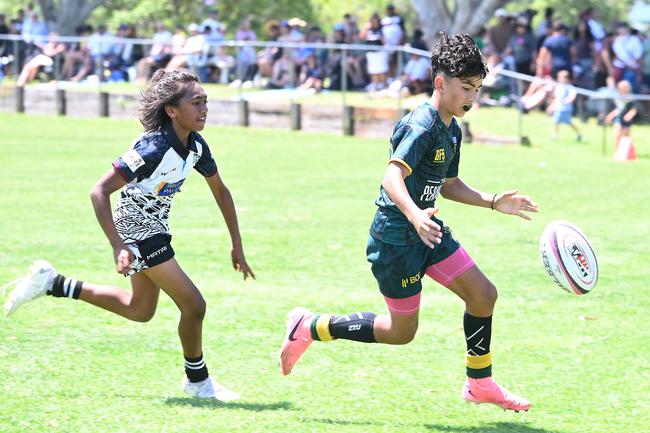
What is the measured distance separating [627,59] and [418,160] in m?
17.4

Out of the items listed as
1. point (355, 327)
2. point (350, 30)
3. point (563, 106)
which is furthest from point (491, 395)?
point (350, 30)

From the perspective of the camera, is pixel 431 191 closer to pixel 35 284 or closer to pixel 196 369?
pixel 196 369

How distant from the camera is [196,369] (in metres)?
5.94

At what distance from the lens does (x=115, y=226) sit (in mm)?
5715

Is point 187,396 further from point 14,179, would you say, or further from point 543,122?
point 543,122

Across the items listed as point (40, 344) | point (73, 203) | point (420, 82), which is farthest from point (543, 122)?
point (40, 344)

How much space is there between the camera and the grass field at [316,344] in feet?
18.8

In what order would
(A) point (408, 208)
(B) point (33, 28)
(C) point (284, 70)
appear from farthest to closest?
(B) point (33, 28) → (C) point (284, 70) → (A) point (408, 208)

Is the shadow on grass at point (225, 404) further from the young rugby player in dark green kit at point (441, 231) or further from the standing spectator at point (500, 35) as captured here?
the standing spectator at point (500, 35)

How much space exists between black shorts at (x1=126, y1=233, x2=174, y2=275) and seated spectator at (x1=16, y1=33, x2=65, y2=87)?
70.4 ft

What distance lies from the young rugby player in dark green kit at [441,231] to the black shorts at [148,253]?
1072mm

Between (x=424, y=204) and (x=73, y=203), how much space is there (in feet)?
28.6

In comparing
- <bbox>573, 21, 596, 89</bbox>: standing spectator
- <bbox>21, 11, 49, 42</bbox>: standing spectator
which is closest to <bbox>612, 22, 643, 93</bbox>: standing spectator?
<bbox>573, 21, 596, 89</bbox>: standing spectator

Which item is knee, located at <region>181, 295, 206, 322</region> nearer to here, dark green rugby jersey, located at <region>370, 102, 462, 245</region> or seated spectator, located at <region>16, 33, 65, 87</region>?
dark green rugby jersey, located at <region>370, 102, 462, 245</region>
